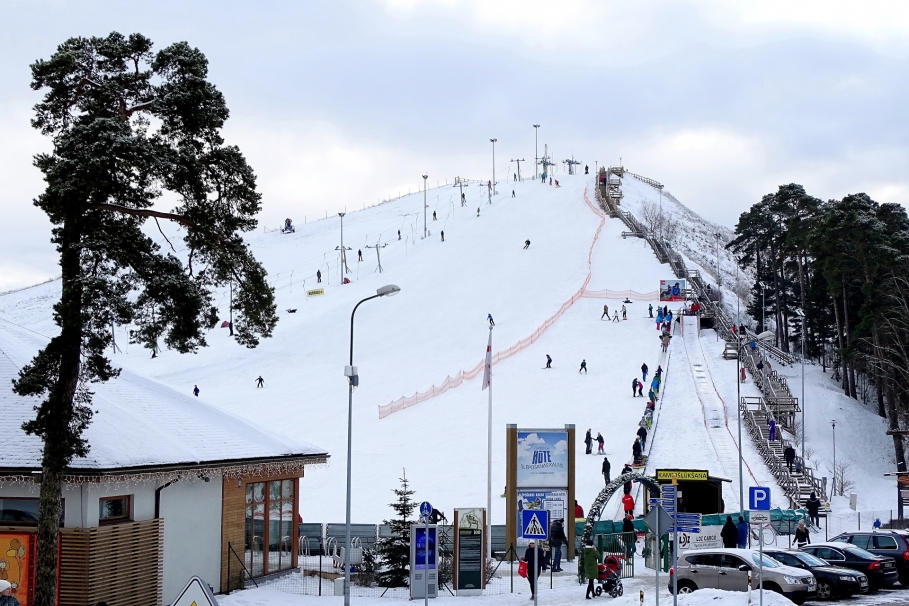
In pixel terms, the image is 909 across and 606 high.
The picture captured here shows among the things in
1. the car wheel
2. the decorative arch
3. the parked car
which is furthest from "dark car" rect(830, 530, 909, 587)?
the car wheel

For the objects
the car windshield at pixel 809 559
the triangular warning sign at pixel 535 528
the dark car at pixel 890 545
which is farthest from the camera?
the dark car at pixel 890 545

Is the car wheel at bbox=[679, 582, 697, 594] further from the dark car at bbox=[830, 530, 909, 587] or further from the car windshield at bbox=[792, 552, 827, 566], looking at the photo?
the dark car at bbox=[830, 530, 909, 587]

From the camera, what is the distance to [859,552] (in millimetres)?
24234

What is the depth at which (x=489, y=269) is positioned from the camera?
86.2 m

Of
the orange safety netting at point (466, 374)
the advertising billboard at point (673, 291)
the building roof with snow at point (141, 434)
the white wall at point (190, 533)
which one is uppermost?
the advertising billboard at point (673, 291)

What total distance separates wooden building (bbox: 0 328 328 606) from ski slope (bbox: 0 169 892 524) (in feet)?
17.8

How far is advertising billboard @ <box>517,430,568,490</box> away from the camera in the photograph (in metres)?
27.0

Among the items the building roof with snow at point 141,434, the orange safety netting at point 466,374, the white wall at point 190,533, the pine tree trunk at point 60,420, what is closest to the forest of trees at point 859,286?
the orange safety netting at point 466,374

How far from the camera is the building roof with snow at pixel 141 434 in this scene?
61.2ft

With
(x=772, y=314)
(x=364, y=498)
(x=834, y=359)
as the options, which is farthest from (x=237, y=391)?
(x=772, y=314)

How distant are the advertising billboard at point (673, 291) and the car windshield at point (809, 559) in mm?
51058

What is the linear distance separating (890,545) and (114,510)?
18304 mm

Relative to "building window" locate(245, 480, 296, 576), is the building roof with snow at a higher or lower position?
higher

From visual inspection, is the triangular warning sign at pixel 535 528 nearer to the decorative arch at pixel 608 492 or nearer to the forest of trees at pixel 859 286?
the decorative arch at pixel 608 492
